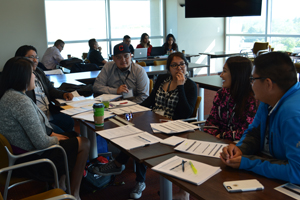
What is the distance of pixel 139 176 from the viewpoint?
274 centimetres

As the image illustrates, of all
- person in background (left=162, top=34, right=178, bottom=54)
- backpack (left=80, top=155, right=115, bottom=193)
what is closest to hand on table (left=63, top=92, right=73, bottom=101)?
backpack (left=80, top=155, right=115, bottom=193)

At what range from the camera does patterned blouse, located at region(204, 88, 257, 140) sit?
2.22 metres

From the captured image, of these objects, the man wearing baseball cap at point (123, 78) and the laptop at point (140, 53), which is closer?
the man wearing baseball cap at point (123, 78)

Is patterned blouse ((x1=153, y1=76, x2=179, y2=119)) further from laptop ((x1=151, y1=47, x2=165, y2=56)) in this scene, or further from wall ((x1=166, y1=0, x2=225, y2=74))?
wall ((x1=166, y1=0, x2=225, y2=74))

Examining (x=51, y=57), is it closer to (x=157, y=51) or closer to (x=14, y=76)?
(x=157, y=51)

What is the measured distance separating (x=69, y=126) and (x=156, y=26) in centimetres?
780

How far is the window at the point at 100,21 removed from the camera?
29.2 feet

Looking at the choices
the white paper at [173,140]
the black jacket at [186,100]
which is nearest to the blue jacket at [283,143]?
the white paper at [173,140]

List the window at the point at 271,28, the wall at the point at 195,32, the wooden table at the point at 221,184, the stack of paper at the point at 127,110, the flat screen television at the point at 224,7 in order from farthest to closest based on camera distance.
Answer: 1. the wall at the point at 195,32
2. the window at the point at 271,28
3. the flat screen television at the point at 224,7
4. the stack of paper at the point at 127,110
5. the wooden table at the point at 221,184

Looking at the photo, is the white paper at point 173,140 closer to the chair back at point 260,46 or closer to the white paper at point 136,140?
the white paper at point 136,140

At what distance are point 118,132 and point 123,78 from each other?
1.57 metres

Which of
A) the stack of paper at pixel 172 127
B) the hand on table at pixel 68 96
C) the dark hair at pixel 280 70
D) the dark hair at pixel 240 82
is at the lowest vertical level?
the stack of paper at pixel 172 127

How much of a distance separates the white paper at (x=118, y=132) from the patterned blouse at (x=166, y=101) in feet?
2.34

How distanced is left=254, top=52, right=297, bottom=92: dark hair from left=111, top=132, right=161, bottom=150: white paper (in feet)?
2.72
